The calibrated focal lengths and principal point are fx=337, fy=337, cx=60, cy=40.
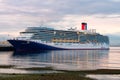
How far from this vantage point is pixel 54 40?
166m

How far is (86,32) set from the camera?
192 metres

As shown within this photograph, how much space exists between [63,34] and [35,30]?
15.2 metres

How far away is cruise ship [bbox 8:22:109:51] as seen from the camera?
152 m

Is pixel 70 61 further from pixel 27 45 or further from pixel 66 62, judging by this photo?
pixel 27 45

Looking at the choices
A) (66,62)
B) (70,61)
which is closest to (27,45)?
(70,61)

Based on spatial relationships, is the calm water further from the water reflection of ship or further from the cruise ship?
the cruise ship

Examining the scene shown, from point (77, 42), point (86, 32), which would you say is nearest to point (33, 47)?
point (77, 42)

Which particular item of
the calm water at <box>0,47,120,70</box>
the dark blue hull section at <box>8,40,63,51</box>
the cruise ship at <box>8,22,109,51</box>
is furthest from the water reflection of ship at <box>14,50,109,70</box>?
the cruise ship at <box>8,22,109,51</box>

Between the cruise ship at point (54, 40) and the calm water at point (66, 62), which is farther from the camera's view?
the cruise ship at point (54, 40)

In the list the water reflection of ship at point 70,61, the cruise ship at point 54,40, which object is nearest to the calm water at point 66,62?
the water reflection of ship at point 70,61

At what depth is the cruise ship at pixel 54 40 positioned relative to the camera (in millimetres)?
152500

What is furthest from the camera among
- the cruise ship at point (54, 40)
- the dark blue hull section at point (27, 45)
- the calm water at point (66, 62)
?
the cruise ship at point (54, 40)

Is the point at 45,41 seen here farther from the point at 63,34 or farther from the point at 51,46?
the point at 63,34

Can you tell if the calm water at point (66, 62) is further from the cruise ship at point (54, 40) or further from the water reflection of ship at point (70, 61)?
the cruise ship at point (54, 40)
